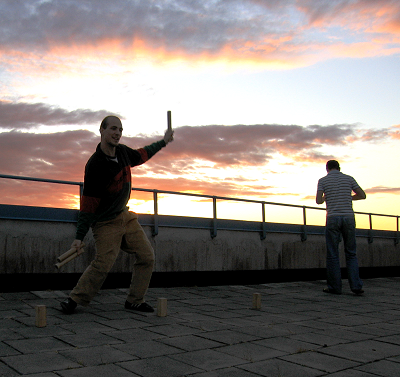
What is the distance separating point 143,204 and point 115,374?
6.12 meters

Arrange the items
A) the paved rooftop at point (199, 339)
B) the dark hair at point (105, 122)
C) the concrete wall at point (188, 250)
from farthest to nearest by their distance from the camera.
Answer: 1. the concrete wall at point (188, 250)
2. the dark hair at point (105, 122)
3. the paved rooftop at point (199, 339)

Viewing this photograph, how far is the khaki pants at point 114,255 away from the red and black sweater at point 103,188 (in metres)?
0.14

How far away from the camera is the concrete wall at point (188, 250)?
291 inches

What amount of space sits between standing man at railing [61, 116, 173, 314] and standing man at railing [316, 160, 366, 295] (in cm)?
409

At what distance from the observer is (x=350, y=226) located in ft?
28.6

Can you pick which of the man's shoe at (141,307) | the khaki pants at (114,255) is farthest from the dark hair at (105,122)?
the man's shoe at (141,307)

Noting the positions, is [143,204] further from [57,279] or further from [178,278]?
[57,279]

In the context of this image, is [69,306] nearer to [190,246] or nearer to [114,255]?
[114,255]

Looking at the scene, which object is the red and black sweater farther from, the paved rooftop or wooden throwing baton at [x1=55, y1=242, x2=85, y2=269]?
the paved rooftop

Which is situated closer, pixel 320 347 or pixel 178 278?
pixel 320 347

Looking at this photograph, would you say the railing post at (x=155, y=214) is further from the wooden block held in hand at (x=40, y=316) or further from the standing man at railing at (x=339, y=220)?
the wooden block held in hand at (x=40, y=316)

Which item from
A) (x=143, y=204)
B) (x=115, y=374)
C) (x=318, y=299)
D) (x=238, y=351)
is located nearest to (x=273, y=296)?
(x=318, y=299)

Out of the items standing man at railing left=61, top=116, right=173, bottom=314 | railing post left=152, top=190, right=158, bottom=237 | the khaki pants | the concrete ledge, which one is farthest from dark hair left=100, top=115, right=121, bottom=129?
railing post left=152, top=190, right=158, bottom=237

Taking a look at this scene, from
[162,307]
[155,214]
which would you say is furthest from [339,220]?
[162,307]
